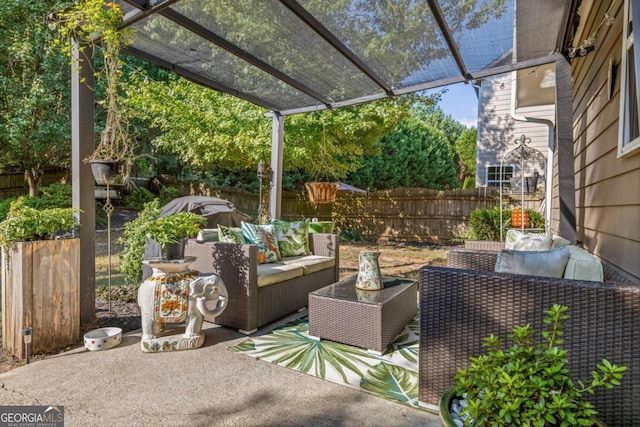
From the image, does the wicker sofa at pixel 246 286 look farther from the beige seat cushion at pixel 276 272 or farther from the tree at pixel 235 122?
the tree at pixel 235 122

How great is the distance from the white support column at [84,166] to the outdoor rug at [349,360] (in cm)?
135

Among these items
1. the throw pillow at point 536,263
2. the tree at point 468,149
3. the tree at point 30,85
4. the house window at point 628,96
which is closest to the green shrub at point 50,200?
the tree at point 30,85

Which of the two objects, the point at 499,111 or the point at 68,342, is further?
the point at 499,111

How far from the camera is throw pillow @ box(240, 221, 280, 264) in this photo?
384 cm

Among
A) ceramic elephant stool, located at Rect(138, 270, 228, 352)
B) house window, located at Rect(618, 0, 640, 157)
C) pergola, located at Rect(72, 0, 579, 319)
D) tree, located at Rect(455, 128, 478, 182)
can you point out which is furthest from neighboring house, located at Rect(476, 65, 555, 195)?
ceramic elephant stool, located at Rect(138, 270, 228, 352)

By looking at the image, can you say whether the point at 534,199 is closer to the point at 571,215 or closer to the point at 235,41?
the point at 571,215

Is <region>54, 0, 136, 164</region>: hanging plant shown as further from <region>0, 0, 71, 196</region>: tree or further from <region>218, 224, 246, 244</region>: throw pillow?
<region>0, 0, 71, 196</region>: tree

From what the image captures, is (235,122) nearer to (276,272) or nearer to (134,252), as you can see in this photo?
(134,252)

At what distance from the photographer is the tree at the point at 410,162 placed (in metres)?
15.8

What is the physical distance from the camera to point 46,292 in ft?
8.41

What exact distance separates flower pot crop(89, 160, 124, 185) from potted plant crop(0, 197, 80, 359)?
37 cm

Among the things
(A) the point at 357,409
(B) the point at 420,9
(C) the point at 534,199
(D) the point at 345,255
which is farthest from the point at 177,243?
(C) the point at 534,199

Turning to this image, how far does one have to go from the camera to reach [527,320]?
1726mm

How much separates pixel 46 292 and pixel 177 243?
921mm
